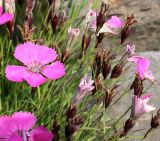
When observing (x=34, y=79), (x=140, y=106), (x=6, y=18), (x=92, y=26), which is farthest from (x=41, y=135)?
(x=92, y=26)

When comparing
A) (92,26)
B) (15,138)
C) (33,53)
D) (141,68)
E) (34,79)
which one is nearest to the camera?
(15,138)

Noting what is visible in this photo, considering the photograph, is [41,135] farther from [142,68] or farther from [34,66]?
[142,68]

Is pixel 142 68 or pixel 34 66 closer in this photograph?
pixel 34 66

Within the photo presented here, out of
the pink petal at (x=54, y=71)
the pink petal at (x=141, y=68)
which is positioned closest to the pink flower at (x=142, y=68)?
the pink petal at (x=141, y=68)

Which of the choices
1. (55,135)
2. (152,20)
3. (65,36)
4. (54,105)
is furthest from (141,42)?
(55,135)

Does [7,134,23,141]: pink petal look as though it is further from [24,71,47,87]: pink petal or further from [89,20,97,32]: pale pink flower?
[89,20,97,32]: pale pink flower

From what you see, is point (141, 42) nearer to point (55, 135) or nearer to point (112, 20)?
point (112, 20)

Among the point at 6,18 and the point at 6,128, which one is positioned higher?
the point at 6,18
